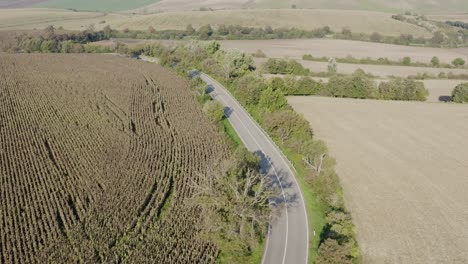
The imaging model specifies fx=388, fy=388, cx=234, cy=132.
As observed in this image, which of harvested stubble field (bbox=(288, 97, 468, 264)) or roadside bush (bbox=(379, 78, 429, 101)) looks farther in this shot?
roadside bush (bbox=(379, 78, 429, 101))

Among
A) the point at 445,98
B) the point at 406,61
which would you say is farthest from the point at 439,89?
the point at 406,61

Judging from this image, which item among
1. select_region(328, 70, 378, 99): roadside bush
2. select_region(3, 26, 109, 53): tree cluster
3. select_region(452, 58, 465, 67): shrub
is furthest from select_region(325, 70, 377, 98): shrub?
select_region(3, 26, 109, 53): tree cluster

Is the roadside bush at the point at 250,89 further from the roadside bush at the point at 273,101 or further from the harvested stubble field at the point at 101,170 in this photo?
the harvested stubble field at the point at 101,170

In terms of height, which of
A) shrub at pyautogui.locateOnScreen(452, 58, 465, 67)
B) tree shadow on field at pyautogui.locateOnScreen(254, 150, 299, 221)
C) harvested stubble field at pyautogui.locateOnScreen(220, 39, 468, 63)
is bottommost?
tree shadow on field at pyautogui.locateOnScreen(254, 150, 299, 221)

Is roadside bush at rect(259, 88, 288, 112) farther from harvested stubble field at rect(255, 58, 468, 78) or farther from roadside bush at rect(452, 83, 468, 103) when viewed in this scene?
harvested stubble field at rect(255, 58, 468, 78)

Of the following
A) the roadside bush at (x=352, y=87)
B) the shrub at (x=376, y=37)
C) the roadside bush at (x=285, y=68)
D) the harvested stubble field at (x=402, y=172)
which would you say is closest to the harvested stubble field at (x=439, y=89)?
the roadside bush at (x=285, y=68)

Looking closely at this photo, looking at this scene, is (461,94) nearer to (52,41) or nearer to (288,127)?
(288,127)
